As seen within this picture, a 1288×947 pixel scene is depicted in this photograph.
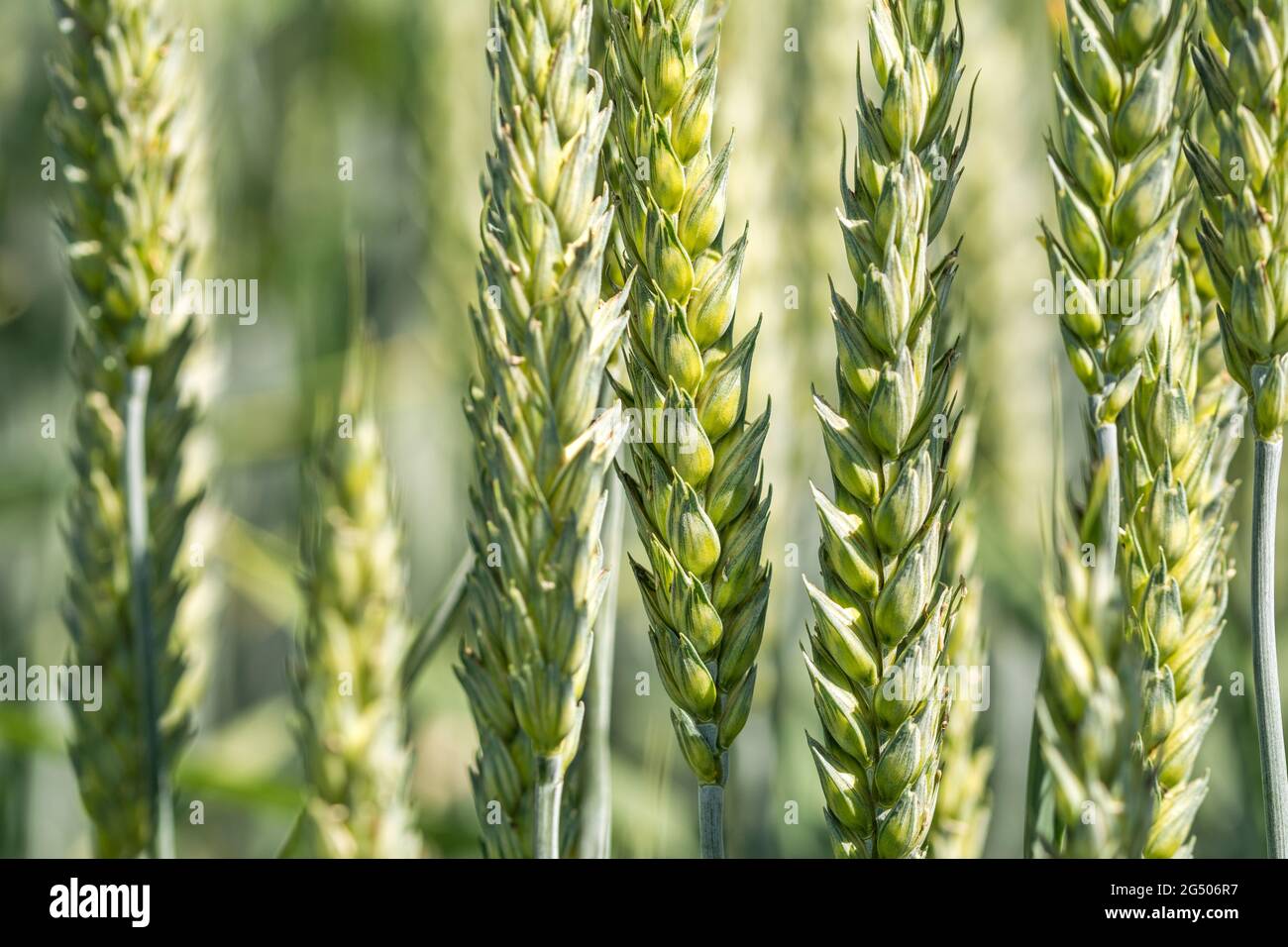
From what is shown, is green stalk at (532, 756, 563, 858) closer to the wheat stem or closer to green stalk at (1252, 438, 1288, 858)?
the wheat stem

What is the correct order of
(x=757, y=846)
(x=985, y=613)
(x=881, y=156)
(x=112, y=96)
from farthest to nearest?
1. (x=985, y=613)
2. (x=757, y=846)
3. (x=112, y=96)
4. (x=881, y=156)

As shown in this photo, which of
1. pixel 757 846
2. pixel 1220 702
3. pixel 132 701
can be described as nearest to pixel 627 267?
pixel 132 701

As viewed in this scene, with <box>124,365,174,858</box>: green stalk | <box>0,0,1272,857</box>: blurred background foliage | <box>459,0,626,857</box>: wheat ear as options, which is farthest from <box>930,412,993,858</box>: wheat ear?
<box>124,365,174,858</box>: green stalk

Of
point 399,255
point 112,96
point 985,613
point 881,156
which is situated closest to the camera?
point 881,156

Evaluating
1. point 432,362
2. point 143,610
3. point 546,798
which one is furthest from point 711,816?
point 432,362

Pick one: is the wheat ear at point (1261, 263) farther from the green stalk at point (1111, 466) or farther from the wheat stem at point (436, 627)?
the wheat stem at point (436, 627)

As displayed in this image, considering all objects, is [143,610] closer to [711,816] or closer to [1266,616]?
[711,816]

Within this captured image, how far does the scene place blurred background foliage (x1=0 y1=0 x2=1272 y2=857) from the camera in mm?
1379

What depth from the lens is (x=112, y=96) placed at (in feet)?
2.91

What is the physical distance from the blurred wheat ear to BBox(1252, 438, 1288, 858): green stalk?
0.57m

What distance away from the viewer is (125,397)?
914 mm
